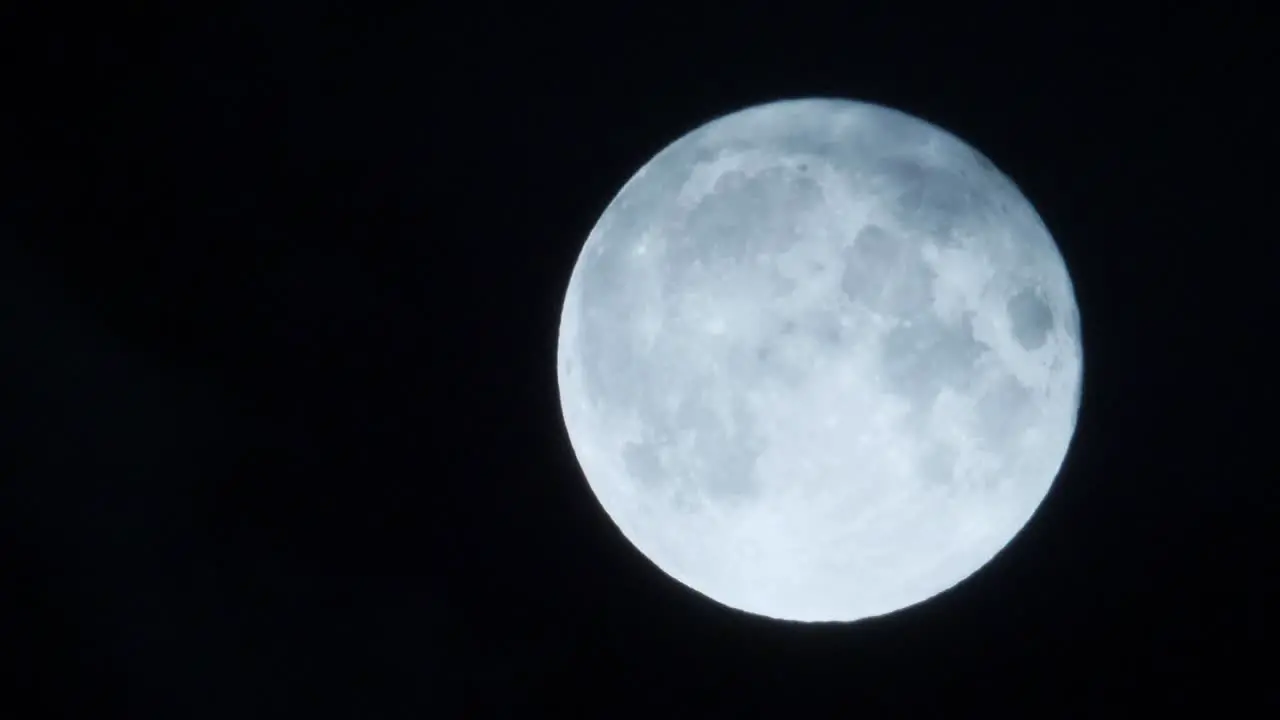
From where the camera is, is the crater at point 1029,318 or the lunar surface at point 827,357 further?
the crater at point 1029,318

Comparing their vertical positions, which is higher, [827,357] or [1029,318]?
[1029,318]

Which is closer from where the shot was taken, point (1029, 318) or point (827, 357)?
point (827, 357)

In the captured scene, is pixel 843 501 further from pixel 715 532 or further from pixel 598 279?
pixel 598 279

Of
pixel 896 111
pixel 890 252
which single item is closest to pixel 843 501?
pixel 890 252

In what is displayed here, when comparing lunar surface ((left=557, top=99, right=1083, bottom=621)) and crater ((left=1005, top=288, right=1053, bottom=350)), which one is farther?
crater ((left=1005, top=288, right=1053, bottom=350))
